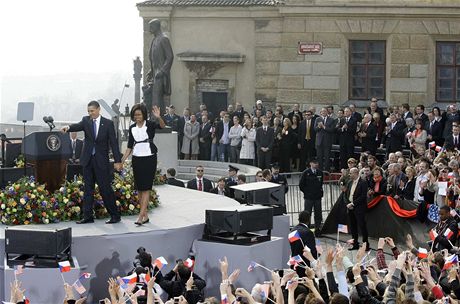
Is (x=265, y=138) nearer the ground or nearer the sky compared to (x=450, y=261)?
nearer the sky

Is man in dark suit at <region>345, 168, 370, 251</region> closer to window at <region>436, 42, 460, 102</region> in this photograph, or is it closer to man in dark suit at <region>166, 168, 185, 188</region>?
man in dark suit at <region>166, 168, 185, 188</region>

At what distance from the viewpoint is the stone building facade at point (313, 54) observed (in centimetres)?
3553

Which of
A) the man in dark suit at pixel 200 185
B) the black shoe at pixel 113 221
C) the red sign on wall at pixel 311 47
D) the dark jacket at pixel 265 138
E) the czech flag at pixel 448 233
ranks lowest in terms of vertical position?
the czech flag at pixel 448 233

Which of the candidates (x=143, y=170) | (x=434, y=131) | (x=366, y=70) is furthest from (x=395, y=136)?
(x=143, y=170)

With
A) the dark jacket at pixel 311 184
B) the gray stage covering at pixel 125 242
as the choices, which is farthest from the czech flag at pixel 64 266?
the dark jacket at pixel 311 184

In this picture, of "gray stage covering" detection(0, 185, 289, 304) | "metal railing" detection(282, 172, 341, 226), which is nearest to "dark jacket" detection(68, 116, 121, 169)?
"gray stage covering" detection(0, 185, 289, 304)

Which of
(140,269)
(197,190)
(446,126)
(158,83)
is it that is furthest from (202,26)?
(140,269)

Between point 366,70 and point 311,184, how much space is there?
39.6ft

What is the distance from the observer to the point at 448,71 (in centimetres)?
3584

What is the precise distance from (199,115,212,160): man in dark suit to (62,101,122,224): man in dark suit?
46.6 ft

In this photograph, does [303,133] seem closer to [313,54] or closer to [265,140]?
[265,140]

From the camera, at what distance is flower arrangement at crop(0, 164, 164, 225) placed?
18344 millimetres

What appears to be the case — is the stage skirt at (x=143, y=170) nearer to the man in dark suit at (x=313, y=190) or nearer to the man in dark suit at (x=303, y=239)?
the man in dark suit at (x=303, y=239)

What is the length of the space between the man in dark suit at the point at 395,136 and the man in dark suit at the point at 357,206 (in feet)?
20.5
